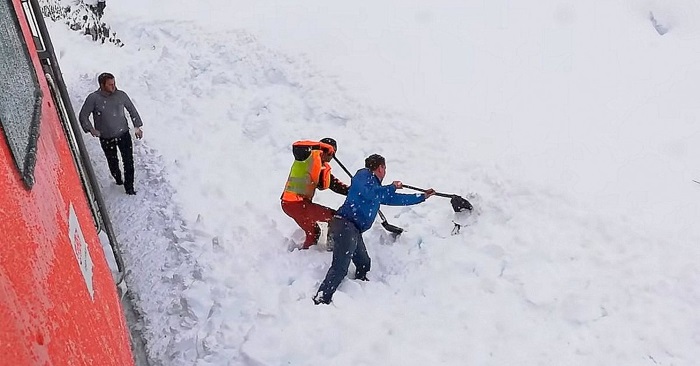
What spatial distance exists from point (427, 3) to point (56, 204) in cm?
880

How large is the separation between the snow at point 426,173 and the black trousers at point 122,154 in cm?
24

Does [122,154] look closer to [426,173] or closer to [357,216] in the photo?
[357,216]

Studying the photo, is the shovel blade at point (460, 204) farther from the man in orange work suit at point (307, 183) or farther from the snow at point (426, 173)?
the man in orange work suit at point (307, 183)

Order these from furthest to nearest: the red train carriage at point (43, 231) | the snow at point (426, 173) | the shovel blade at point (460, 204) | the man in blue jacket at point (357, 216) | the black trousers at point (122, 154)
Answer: the black trousers at point (122, 154), the shovel blade at point (460, 204), the man in blue jacket at point (357, 216), the snow at point (426, 173), the red train carriage at point (43, 231)

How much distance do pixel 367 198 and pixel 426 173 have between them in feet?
6.09

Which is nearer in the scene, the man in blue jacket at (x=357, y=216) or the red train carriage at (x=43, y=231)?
the red train carriage at (x=43, y=231)

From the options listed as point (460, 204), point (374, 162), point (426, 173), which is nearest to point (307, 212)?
point (374, 162)

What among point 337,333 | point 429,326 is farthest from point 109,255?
point 429,326

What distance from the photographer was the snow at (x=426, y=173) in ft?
18.0

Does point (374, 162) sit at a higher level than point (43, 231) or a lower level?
lower

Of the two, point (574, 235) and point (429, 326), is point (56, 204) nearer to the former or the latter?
point (429, 326)

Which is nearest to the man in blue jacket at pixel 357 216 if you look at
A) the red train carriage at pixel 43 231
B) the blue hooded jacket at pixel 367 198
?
the blue hooded jacket at pixel 367 198

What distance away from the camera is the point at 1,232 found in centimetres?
242

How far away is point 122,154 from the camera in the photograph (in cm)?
766
